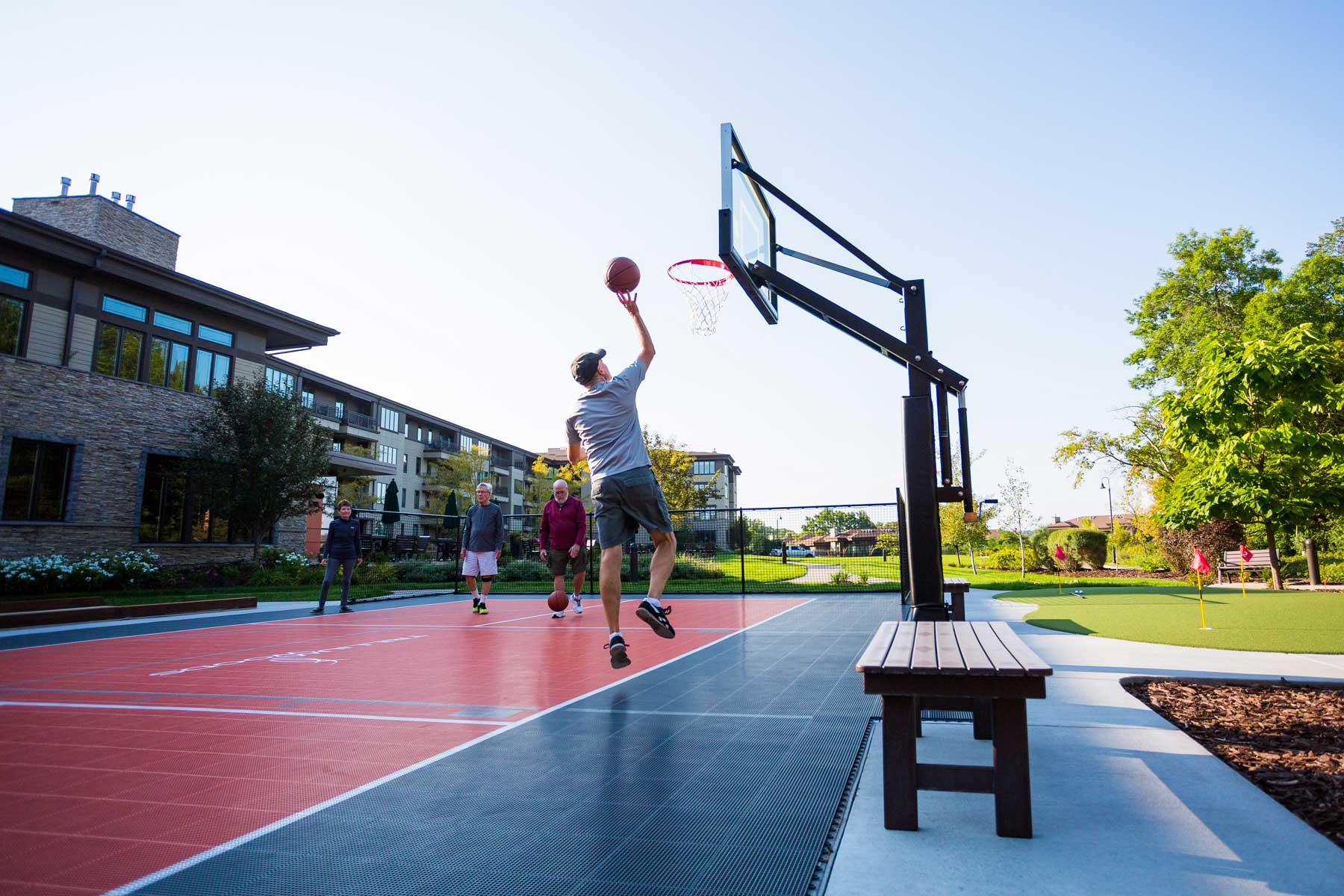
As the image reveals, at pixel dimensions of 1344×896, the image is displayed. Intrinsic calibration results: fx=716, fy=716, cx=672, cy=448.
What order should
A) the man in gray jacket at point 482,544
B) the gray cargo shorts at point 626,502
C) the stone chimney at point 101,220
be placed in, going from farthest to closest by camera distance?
the stone chimney at point 101,220 < the man in gray jacket at point 482,544 < the gray cargo shorts at point 626,502

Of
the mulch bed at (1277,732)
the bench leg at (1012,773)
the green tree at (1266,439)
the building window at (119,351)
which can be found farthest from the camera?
the building window at (119,351)

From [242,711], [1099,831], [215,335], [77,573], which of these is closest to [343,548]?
[242,711]

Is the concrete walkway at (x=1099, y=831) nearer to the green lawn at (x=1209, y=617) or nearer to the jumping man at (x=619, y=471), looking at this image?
the jumping man at (x=619, y=471)

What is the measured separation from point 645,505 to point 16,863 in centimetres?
324

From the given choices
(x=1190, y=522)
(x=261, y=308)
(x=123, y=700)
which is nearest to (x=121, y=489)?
(x=261, y=308)

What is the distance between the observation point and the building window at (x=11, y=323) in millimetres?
17406

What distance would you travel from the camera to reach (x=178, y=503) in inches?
845

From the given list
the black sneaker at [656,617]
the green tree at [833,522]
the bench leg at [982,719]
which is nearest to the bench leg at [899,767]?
the bench leg at [982,719]

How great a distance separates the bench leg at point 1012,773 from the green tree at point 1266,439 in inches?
698

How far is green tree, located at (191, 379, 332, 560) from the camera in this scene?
68.7 feet

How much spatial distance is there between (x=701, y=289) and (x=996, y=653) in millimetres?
6167

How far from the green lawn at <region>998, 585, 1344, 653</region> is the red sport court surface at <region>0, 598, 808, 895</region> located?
178 inches

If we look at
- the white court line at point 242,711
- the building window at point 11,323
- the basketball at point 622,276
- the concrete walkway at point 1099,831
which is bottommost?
the white court line at point 242,711

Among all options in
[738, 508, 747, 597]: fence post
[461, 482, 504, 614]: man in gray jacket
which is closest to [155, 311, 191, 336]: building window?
[461, 482, 504, 614]: man in gray jacket
